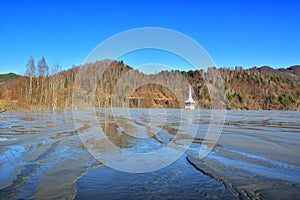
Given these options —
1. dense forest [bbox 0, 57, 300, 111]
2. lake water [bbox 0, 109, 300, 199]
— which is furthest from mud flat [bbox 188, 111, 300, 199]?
dense forest [bbox 0, 57, 300, 111]

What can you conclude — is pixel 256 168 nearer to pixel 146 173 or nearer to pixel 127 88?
pixel 146 173

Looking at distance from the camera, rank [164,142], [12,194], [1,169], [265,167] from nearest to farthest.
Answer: [12,194] < [1,169] < [265,167] < [164,142]

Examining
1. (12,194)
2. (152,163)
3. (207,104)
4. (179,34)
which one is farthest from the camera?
(207,104)

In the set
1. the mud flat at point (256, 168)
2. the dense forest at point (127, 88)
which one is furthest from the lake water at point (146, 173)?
the dense forest at point (127, 88)

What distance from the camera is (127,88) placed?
20688mm

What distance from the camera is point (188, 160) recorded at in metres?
6.30

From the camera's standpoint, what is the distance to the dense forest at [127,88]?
19314mm

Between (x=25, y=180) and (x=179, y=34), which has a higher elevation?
(x=179, y=34)

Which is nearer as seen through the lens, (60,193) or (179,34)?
(60,193)

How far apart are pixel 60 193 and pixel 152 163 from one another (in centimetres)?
267

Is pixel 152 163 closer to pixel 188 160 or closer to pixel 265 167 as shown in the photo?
pixel 188 160

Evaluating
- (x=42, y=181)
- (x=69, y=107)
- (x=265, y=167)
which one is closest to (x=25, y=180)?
(x=42, y=181)

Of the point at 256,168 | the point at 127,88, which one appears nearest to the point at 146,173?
the point at 256,168

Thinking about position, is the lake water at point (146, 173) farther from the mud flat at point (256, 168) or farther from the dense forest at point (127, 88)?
the dense forest at point (127, 88)
